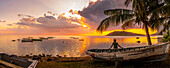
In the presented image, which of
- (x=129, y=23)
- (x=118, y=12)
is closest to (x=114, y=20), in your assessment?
(x=118, y=12)

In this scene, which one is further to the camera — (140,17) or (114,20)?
(114,20)

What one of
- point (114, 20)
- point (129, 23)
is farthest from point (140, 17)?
point (114, 20)

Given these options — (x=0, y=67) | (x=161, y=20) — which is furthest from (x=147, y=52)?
(x=0, y=67)

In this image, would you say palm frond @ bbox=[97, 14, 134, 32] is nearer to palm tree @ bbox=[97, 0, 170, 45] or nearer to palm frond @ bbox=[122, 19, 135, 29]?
palm tree @ bbox=[97, 0, 170, 45]

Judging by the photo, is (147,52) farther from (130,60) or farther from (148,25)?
(148,25)

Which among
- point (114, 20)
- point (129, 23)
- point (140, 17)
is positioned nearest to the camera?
point (140, 17)

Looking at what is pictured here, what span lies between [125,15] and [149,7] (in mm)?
2920

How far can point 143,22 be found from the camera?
35.1 ft

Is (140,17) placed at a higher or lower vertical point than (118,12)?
lower

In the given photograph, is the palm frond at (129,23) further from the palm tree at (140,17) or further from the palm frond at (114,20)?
the palm frond at (114,20)

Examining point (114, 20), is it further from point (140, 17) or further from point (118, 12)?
point (140, 17)

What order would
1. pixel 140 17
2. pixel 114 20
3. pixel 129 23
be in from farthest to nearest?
pixel 129 23 → pixel 114 20 → pixel 140 17

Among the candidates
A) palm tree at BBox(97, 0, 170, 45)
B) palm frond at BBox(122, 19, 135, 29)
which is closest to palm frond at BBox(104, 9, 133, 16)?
palm tree at BBox(97, 0, 170, 45)

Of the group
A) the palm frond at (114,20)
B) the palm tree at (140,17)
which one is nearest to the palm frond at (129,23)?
the palm tree at (140,17)
